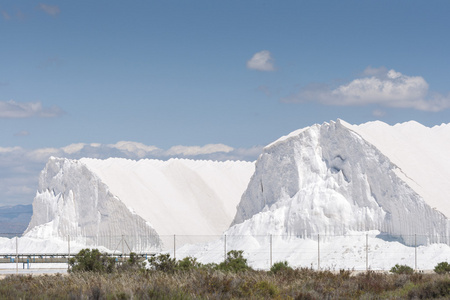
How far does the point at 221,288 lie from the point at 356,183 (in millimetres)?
27490

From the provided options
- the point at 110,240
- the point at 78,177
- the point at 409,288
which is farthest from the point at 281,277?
the point at 78,177

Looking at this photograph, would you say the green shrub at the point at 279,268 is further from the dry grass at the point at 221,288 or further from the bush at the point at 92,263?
the bush at the point at 92,263

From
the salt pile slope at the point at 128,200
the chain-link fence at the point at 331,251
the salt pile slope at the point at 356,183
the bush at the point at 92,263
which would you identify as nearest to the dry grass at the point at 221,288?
the bush at the point at 92,263

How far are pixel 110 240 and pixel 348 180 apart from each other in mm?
23133

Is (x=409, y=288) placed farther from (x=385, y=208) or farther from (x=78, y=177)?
(x=78, y=177)

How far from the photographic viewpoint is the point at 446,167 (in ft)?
131

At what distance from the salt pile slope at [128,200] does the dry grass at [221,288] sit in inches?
1501

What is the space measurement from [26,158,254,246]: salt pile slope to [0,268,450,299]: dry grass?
38127mm

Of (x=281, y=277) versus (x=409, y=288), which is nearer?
(x=409, y=288)

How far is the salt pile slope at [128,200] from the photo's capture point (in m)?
57.4

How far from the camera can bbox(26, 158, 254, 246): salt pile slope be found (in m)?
57.4

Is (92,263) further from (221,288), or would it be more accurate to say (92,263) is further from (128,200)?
(128,200)

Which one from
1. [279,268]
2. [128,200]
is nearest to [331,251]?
[279,268]

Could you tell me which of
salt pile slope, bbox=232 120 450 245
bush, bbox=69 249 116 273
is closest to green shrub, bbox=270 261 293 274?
bush, bbox=69 249 116 273
